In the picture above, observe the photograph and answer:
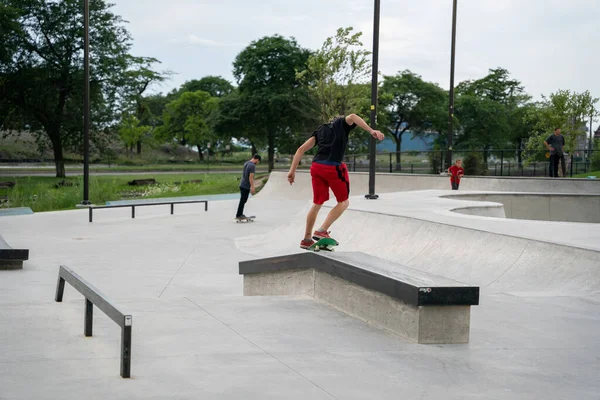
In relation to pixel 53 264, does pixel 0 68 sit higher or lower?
higher

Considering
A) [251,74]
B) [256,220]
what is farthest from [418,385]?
[251,74]

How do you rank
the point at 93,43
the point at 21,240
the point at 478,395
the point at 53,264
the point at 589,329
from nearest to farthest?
1. the point at 478,395
2. the point at 589,329
3. the point at 53,264
4. the point at 21,240
5. the point at 93,43

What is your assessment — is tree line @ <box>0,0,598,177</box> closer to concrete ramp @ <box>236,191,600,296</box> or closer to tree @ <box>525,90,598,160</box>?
tree @ <box>525,90,598,160</box>

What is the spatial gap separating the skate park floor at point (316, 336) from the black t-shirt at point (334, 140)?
1691 millimetres

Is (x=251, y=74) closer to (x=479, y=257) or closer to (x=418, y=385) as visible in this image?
(x=479, y=257)

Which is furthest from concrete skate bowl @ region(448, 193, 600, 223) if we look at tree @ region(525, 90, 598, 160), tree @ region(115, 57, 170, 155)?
tree @ region(115, 57, 170, 155)

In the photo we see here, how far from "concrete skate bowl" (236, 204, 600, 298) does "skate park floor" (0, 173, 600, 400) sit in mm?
22

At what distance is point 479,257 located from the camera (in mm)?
9266

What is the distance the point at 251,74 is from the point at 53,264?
4646 cm

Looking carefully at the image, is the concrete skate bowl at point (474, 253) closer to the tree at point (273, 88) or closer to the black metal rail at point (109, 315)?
the black metal rail at point (109, 315)

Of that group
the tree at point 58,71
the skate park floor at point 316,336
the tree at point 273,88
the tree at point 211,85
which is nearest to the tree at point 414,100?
the tree at point 273,88

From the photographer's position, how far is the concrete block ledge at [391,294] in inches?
186

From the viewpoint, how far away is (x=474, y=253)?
9.40 meters

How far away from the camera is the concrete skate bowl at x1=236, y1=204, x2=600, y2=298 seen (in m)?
7.79
